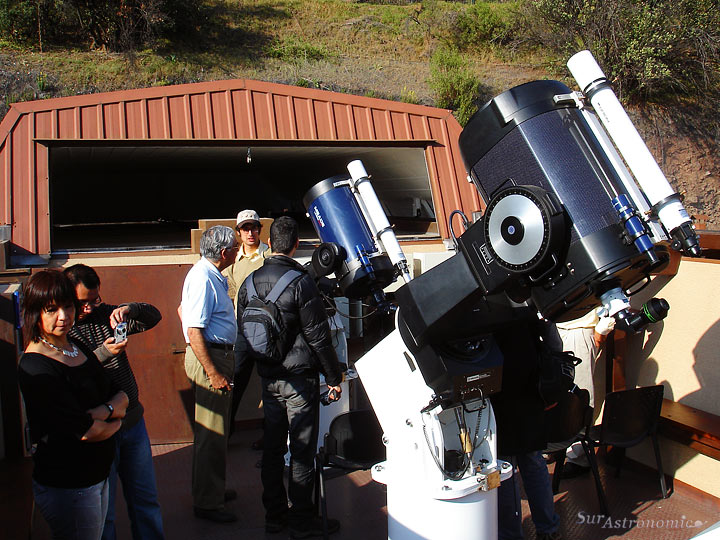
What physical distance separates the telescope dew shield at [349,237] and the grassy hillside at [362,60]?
11.6 meters

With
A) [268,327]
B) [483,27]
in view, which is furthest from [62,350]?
[483,27]

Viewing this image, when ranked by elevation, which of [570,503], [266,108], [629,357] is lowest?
[570,503]

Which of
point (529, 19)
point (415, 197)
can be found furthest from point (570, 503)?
point (529, 19)

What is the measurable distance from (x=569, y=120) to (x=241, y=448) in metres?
3.86

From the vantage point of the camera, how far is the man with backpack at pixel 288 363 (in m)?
3.33

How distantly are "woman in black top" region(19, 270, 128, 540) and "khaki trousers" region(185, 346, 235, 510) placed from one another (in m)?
1.27

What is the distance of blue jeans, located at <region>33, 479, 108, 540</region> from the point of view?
2.28 metres

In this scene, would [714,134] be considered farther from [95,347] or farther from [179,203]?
[95,347]

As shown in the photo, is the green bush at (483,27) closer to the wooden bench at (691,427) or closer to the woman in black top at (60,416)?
the wooden bench at (691,427)

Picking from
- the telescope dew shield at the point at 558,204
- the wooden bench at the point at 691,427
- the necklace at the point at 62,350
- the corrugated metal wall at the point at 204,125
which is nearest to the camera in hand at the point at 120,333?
the necklace at the point at 62,350

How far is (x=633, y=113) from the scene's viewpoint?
52.7ft

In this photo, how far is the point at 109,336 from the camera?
2.92m

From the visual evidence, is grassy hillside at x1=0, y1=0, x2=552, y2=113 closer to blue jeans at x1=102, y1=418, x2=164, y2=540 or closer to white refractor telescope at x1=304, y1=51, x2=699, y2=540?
blue jeans at x1=102, y1=418, x2=164, y2=540

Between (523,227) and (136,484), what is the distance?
2270 millimetres
